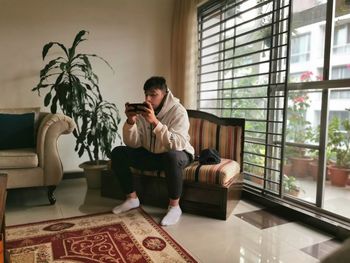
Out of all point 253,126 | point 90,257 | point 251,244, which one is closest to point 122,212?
point 90,257

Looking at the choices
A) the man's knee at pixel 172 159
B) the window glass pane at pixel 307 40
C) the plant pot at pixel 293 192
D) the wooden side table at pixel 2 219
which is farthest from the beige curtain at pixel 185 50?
the wooden side table at pixel 2 219

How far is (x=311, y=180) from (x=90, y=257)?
1.70m

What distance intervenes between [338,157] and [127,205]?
158 centimetres

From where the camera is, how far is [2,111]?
8.66 feet

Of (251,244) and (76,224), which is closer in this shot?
(251,244)

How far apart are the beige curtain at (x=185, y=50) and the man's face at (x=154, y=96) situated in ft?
3.54

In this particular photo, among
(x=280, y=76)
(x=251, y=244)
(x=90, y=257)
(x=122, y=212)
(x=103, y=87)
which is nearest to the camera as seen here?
(x=90, y=257)

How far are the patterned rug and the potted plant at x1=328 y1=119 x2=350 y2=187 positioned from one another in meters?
1.28

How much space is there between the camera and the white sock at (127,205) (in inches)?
82.5

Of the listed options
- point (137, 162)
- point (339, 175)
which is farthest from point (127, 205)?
point (339, 175)

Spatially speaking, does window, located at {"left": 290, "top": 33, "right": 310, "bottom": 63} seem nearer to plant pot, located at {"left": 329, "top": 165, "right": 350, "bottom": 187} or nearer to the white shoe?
plant pot, located at {"left": 329, "top": 165, "right": 350, "bottom": 187}

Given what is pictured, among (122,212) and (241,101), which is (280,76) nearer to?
(241,101)

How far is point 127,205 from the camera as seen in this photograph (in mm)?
2131

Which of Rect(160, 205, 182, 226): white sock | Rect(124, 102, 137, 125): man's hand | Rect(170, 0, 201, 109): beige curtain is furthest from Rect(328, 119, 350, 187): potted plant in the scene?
Rect(170, 0, 201, 109): beige curtain
